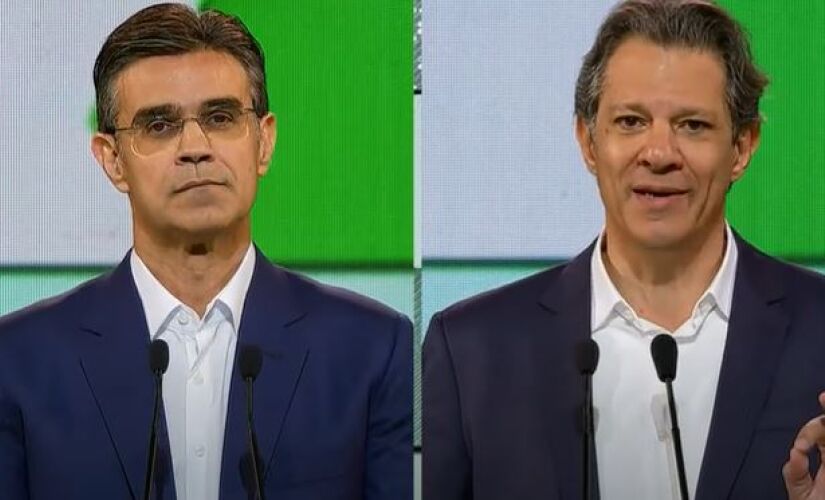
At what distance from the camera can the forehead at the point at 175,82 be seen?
242cm

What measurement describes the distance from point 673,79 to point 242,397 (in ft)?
3.36

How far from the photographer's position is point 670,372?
2.35 m

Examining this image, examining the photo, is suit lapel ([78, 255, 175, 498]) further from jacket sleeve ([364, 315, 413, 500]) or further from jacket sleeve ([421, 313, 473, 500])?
jacket sleeve ([421, 313, 473, 500])

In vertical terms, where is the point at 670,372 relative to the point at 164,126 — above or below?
below

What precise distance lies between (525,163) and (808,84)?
1.87 ft

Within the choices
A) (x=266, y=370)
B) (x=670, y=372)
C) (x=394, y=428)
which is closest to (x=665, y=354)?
(x=670, y=372)

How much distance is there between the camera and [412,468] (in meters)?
2.54

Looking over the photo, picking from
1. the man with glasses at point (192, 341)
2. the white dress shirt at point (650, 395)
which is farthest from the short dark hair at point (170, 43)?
the white dress shirt at point (650, 395)

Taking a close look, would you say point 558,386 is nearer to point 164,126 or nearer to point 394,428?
point 394,428

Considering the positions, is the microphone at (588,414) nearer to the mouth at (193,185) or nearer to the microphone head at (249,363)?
the microphone head at (249,363)

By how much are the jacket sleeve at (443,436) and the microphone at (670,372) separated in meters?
0.41

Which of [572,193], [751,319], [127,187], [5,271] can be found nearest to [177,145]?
[127,187]

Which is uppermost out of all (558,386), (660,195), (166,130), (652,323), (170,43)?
(170,43)

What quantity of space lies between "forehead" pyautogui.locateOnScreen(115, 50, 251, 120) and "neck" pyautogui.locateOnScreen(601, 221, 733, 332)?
0.82m
